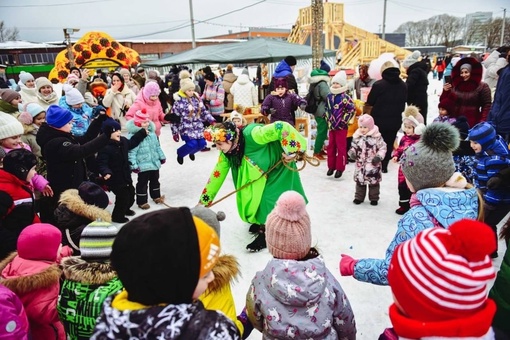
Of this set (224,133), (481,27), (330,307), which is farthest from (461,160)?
(481,27)

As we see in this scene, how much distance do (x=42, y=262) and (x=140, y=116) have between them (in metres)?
2.92

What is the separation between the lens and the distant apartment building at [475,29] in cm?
4828

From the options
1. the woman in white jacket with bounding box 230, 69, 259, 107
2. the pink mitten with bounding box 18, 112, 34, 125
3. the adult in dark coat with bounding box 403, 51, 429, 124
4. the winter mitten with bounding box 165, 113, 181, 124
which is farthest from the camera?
the woman in white jacket with bounding box 230, 69, 259, 107

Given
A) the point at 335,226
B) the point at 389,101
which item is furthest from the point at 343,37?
the point at 335,226

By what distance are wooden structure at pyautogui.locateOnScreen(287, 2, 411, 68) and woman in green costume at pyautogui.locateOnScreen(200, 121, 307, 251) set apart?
1828cm

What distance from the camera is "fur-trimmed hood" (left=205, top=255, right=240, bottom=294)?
1.56m

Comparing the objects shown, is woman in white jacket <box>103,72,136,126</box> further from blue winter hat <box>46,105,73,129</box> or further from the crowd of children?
blue winter hat <box>46,105,73,129</box>

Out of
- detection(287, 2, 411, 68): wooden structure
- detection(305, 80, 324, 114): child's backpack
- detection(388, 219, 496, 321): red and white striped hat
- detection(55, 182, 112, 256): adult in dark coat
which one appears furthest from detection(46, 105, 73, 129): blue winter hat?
detection(287, 2, 411, 68): wooden structure

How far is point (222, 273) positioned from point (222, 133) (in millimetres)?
1870

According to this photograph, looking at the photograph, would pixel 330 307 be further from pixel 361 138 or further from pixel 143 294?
pixel 361 138

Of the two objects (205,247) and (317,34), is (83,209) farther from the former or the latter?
(317,34)

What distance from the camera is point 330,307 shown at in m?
1.57

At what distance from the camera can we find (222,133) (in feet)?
10.6

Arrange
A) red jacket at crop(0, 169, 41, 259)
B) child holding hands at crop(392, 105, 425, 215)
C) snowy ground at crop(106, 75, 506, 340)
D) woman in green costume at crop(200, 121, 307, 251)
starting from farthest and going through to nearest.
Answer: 1. child holding hands at crop(392, 105, 425, 215)
2. woman in green costume at crop(200, 121, 307, 251)
3. snowy ground at crop(106, 75, 506, 340)
4. red jacket at crop(0, 169, 41, 259)
